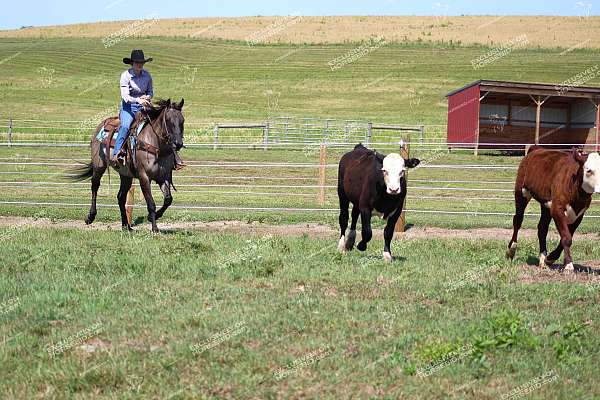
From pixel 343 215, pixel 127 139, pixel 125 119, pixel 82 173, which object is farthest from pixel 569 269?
pixel 82 173

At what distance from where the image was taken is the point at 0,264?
402 inches

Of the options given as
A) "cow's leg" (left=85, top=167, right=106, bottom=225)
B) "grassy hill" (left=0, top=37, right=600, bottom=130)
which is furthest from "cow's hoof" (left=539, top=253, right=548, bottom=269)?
"grassy hill" (left=0, top=37, right=600, bottom=130)

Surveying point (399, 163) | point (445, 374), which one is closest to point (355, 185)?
point (399, 163)

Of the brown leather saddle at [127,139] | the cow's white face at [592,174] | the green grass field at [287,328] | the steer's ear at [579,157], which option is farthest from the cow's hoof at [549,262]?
the brown leather saddle at [127,139]

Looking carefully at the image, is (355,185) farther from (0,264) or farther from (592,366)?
(592,366)

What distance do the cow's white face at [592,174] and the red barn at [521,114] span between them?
1091 inches

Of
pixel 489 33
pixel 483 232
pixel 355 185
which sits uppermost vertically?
pixel 489 33

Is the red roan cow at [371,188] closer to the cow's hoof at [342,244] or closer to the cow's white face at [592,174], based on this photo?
the cow's hoof at [342,244]

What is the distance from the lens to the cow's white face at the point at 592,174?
10.2 meters

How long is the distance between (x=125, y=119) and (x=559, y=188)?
23.8 feet

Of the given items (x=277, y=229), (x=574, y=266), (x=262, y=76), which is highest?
(x=262, y=76)

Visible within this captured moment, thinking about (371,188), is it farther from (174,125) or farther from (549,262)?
(174,125)

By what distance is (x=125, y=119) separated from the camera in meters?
14.6

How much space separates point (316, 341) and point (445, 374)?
1.10 m
